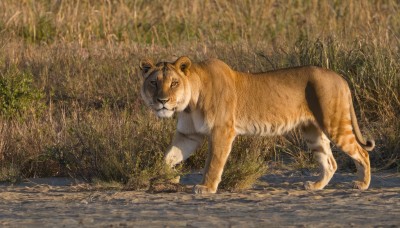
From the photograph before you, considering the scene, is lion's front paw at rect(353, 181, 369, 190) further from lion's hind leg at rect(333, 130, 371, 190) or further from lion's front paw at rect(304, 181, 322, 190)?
lion's front paw at rect(304, 181, 322, 190)

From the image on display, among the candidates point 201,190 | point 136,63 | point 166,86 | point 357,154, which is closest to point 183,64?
point 166,86

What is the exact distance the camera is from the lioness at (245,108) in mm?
8461

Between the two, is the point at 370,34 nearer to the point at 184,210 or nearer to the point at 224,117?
the point at 224,117

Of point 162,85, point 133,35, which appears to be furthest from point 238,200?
point 133,35

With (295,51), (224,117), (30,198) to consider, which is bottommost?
(30,198)

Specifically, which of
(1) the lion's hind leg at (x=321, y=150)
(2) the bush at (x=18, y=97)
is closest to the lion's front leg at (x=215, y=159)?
(1) the lion's hind leg at (x=321, y=150)

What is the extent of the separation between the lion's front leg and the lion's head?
1.29 feet

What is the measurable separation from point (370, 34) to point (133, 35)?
15.7 ft

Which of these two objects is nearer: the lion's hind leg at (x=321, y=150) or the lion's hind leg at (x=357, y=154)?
the lion's hind leg at (x=357, y=154)

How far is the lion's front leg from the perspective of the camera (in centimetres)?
841

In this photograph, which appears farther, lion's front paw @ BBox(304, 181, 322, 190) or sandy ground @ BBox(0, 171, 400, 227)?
lion's front paw @ BBox(304, 181, 322, 190)

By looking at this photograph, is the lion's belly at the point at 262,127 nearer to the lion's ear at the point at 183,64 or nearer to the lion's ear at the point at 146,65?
the lion's ear at the point at 183,64

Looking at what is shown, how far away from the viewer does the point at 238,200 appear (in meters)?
7.88

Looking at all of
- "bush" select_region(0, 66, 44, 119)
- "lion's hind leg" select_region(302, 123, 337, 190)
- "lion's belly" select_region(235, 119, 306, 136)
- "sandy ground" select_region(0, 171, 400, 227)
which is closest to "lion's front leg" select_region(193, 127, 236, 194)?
"sandy ground" select_region(0, 171, 400, 227)
